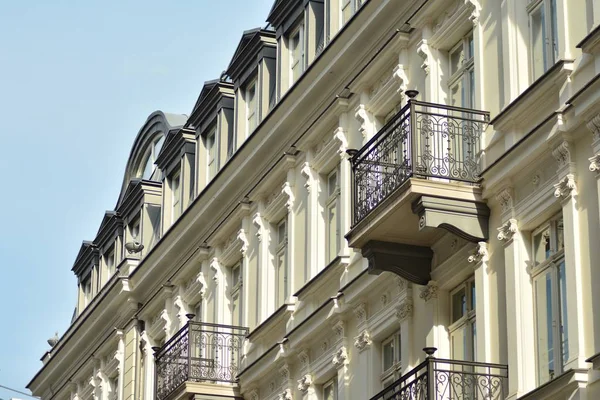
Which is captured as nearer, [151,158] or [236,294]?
[236,294]

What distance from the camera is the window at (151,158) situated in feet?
126

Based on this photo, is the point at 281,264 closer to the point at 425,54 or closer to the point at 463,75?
the point at 425,54

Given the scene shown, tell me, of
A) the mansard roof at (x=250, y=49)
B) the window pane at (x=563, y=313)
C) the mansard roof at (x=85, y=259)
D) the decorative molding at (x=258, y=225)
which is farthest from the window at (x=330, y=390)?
the mansard roof at (x=85, y=259)

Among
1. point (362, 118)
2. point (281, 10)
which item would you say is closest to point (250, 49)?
point (281, 10)

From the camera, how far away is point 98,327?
38625mm

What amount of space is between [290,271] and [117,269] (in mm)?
10787

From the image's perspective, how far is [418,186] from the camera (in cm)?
1969

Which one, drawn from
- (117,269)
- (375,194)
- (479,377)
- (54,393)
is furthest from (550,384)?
(54,393)

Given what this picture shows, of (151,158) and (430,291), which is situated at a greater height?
(151,158)

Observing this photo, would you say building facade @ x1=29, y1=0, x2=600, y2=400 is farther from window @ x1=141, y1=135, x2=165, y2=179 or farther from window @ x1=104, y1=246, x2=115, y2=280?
window @ x1=104, y1=246, x2=115, y2=280

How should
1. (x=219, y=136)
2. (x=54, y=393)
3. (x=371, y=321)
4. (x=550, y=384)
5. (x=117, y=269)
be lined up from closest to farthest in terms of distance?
1. (x=550, y=384)
2. (x=371, y=321)
3. (x=219, y=136)
4. (x=117, y=269)
5. (x=54, y=393)

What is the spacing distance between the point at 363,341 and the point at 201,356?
645 cm

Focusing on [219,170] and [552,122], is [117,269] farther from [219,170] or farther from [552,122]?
[552,122]

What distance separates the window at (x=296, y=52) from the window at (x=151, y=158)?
960 cm
